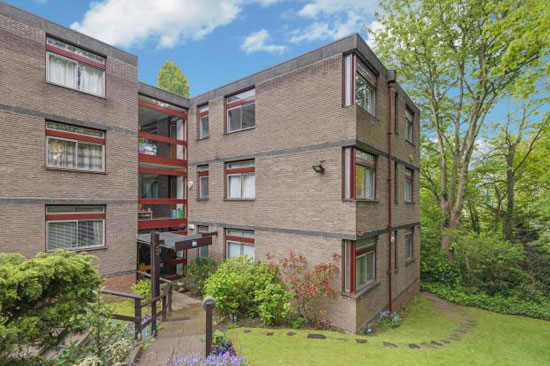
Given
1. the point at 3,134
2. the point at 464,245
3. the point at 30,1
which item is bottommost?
the point at 464,245

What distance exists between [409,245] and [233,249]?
8.14 metres

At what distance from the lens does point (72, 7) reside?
10711mm

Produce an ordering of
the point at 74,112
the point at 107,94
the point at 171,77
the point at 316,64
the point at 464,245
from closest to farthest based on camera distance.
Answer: the point at 316,64 → the point at 74,112 → the point at 107,94 → the point at 464,245 → the point at 171,77

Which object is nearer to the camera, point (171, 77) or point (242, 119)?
point (242, 119)

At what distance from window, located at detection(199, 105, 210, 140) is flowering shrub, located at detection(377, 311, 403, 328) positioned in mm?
9897

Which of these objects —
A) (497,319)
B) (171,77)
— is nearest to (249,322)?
(497,319)

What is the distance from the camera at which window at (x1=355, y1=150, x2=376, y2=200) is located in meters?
8.53

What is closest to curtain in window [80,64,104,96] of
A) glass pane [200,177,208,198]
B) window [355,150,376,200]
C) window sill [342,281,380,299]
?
glass pane [200,177,208,198]

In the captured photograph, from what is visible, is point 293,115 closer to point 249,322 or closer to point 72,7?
point 249,322

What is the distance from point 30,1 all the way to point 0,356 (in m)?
11.0

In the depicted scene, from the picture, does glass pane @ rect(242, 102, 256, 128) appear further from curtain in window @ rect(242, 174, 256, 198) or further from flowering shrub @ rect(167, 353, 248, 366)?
flowering shrub @ rect(167, 353, 248, 366)

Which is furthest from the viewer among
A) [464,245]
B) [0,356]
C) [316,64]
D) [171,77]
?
[171,77]

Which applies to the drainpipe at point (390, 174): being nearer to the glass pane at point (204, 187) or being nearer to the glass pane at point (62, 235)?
the glass pane at point (204, 187)

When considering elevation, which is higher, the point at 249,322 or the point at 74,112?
the point at 74,112
